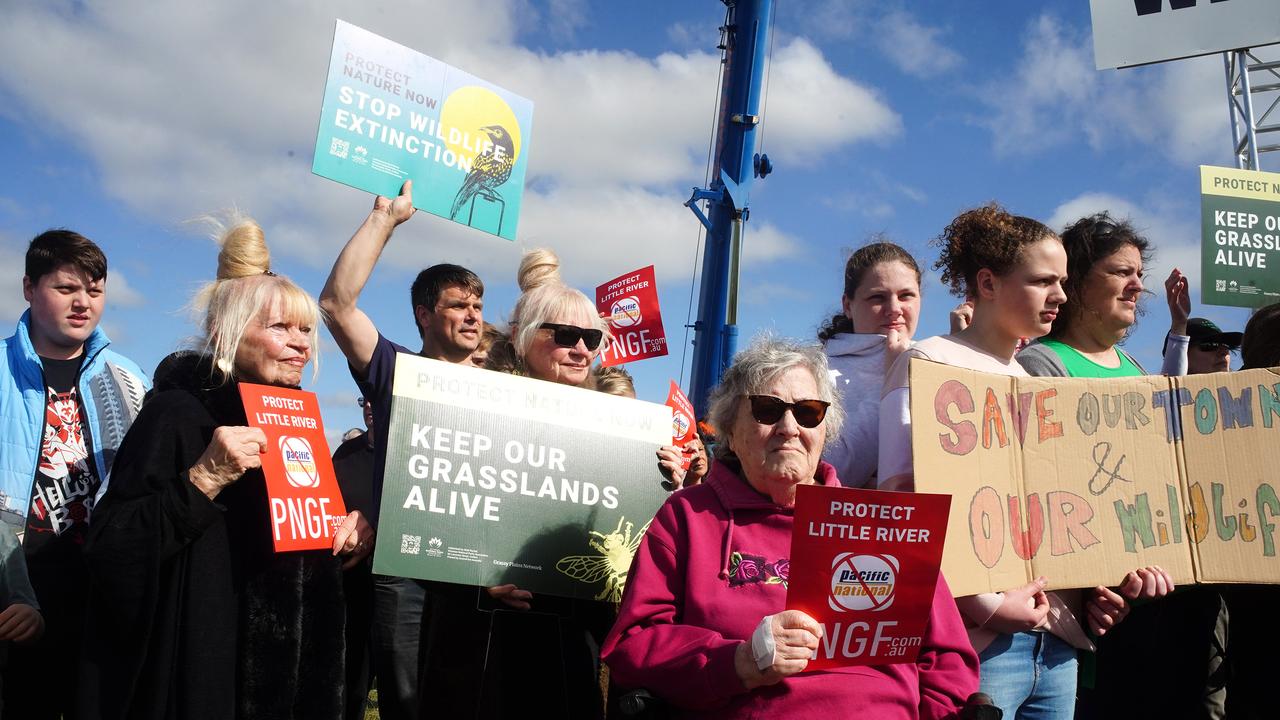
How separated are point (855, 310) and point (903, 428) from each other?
→ 110 centimetres

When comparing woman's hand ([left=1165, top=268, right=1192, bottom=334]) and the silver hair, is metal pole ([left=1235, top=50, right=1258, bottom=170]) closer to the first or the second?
woman's hand ([left=1165, top=268, right=1192, bottom=334])

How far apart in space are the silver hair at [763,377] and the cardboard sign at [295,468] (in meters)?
1.31

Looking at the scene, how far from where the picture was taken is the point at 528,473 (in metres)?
3.30

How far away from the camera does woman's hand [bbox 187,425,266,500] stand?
274 cm

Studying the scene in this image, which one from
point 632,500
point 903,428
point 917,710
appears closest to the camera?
point 917,710

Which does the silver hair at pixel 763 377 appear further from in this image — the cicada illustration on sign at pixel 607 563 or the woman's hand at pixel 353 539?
the woman's hand at pixel 353 539

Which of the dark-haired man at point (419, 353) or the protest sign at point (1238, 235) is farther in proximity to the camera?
the protest sign at point (1238, 235)

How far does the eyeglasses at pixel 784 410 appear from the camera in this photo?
9.30ft

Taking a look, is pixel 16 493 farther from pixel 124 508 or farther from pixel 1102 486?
pixel 1102 486

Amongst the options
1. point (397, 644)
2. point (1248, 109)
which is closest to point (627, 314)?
point (397, 644)

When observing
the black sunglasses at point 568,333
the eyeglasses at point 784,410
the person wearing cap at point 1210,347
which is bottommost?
the eyeglasses at point 784,410

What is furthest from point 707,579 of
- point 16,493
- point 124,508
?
point 16,493

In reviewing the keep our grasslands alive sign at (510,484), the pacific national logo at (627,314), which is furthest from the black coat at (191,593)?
the pacific national logo at (627,314)

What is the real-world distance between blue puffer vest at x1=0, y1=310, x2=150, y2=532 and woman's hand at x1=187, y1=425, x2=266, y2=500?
0.83m
